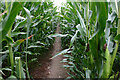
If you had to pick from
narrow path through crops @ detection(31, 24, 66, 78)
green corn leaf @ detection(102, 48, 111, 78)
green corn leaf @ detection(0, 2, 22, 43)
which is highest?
green corn leaf @ detection(0, 2, 22, 43)

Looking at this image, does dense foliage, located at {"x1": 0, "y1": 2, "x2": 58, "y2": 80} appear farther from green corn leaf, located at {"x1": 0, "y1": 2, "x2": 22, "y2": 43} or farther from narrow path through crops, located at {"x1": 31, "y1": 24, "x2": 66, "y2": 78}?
narrow path through crops, located at {"x1": 31, "y1": 24, "x2": 66, "y2": 78}

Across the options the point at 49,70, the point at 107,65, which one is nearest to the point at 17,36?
the point at 49,70

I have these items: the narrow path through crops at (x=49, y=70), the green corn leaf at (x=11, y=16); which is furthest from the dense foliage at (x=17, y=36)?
the narrow path through crops at (x=49, y=70)

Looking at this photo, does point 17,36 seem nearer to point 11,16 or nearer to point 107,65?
point 11,16

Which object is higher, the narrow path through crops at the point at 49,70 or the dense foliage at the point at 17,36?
the dense foliage at the point at 17,36

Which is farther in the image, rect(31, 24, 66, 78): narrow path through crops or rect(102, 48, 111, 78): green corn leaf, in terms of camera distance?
rect(31, 24, 66, 78): narrow path through crops

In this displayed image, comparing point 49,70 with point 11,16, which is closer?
point 11,16

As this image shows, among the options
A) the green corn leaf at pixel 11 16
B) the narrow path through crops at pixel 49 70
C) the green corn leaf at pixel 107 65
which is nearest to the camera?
the green corn leaf at pixel 11 16

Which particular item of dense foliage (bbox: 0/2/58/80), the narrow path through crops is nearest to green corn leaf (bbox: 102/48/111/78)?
dense foliage (bbox: 0/2/58/80)

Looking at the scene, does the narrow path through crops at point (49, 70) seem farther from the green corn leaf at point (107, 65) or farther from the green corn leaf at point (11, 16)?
the green corn leaf at point (11, 16)

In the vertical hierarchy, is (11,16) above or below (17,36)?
above

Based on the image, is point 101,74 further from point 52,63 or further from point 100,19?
point 52,63

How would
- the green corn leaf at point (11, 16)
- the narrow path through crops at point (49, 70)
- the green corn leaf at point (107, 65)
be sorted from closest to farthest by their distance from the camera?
the green corn leaf at point (11, 16) < the green corn leaf at point (107, 65) < the narrow path through crops at point (49, 70)

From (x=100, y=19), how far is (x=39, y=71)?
118cm
